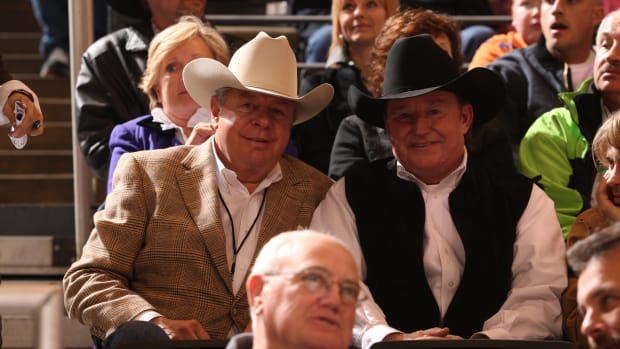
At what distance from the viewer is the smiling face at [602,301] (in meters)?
2.32

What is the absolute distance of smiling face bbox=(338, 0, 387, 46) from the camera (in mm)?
4703

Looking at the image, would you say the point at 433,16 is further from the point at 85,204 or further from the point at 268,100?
the point at 85,204

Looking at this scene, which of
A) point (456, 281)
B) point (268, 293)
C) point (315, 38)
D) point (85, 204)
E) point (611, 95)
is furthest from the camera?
point (315, 38)

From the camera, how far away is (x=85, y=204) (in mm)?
4723

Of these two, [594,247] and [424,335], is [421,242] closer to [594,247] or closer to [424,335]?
[424,335]

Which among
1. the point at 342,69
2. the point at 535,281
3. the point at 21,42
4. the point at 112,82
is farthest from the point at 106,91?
the point at 21,42

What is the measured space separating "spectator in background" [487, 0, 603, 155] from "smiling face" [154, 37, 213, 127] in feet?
3.90

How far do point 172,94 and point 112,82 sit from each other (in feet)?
1.76

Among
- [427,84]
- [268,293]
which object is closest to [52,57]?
[427,84]

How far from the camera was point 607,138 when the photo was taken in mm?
3529

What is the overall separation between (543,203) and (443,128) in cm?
38

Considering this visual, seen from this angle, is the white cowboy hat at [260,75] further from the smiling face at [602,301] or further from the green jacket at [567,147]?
the smiling face at [602,301]

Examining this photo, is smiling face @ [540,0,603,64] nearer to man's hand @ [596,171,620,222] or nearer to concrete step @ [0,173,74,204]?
man's hand @ [596,171,620,222]

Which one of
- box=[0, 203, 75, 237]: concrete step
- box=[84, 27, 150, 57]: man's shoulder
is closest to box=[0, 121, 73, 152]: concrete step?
box=[0, 203, 75, 237]: concrete step
